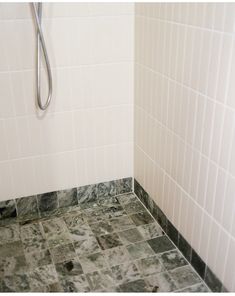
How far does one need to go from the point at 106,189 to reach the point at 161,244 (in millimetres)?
447

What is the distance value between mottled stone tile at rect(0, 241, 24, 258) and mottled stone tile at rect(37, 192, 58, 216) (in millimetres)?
234

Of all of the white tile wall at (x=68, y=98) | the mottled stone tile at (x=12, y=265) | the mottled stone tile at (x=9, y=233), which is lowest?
the mottled stone tile at (x=12, y=265)

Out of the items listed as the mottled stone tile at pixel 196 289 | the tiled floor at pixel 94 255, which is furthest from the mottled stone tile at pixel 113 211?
the mottled stone tile at pixel 196 289

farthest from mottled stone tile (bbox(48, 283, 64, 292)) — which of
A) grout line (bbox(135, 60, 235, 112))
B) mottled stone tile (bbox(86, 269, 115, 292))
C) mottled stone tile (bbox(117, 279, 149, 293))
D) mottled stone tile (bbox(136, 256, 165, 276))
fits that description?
grout line (bbox(135, 60, 235, 112))

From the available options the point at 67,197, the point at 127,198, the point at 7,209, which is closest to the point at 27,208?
the point at 7,209

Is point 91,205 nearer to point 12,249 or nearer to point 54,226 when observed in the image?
point 54,226

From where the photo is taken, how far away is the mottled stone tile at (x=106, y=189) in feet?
5.79

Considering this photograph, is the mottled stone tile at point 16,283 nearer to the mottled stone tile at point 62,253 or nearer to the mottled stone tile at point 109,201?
the mottled stone tile at point 62,253

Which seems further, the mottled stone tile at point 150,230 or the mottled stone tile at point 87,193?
the mottled stone tile at point 87,193

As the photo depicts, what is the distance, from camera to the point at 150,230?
1.55 meters

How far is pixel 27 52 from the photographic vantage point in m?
1.40

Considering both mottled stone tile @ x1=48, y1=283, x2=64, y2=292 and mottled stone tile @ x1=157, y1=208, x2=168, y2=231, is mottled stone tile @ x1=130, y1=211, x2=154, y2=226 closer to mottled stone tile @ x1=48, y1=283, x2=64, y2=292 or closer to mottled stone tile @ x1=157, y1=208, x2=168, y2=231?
mottled stone tile @ x1=157, y1=208, x2=168, y2=231

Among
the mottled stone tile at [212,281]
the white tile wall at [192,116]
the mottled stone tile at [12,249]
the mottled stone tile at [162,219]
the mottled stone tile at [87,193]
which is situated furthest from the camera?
the mottled stone tile at [87,193]

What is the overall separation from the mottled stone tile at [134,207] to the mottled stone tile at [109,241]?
7.7 inches
